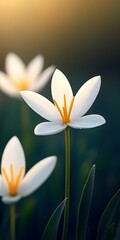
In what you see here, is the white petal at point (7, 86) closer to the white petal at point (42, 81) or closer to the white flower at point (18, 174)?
the white petal at point (42, 81)

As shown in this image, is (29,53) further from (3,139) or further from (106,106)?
(3,139)

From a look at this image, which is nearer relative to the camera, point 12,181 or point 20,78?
point 12,181

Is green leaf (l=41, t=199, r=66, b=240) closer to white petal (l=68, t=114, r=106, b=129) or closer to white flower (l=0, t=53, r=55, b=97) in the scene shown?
white petal (l=68, t=114, r=106, b=129)

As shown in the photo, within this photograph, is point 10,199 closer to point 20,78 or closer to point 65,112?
point 65,112

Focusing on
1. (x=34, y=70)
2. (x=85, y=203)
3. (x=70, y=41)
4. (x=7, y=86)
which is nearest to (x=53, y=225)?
(x=85, y=203)

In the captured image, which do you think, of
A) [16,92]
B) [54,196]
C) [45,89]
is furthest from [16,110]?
[54,196]

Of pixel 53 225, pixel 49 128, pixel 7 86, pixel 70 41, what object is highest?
pixel 70 41

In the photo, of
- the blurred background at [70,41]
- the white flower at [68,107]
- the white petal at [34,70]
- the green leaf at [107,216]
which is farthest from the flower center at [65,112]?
the blurred background at [70,41]
